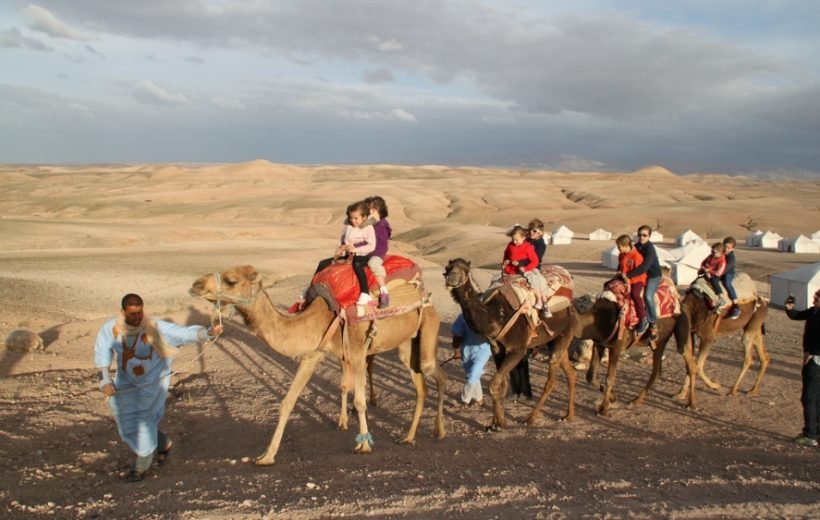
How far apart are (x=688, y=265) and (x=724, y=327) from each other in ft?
54.1

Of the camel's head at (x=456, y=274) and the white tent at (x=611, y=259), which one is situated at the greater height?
the camel's head at (x=456, y=274)

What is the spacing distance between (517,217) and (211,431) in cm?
6957

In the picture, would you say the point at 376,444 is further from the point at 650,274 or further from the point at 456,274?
the point at 650,274

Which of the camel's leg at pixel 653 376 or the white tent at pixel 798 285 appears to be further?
the white tent at pixel 798 285

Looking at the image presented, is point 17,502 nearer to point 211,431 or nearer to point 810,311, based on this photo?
point 211,431

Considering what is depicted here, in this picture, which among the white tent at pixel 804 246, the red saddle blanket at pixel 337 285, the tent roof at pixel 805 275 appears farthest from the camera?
the white tent at pixel 804 246

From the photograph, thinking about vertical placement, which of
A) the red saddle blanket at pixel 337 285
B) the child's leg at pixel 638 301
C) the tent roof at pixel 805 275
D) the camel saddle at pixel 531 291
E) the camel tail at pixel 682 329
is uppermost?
the red saddle blanket at pixel 337 285

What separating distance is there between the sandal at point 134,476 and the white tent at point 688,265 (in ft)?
78.7

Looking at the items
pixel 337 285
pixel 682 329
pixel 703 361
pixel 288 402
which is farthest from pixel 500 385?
pixel 703 361

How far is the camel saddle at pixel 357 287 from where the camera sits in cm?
720

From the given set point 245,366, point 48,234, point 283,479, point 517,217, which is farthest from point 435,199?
point 283,479

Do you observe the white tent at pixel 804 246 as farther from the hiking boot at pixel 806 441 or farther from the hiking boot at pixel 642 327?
the hiking boot at pixel 806 441

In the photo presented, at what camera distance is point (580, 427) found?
8609 millimetres

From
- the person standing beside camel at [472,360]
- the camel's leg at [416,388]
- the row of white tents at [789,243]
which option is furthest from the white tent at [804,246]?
the camel's leg at [416,388]
